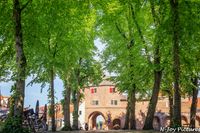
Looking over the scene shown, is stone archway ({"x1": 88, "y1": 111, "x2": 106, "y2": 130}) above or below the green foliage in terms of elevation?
above

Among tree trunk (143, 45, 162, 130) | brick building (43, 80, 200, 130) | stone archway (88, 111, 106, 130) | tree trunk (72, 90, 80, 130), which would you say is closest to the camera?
tree trunk (143, 45, 162, 130)

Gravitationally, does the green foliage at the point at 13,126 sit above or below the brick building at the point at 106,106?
below

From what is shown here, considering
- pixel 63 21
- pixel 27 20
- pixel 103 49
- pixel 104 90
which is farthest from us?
pixel 104 90

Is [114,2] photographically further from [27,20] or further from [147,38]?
[27,20]

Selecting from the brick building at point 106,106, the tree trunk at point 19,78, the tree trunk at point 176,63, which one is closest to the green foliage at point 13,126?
the tree trunk at point 19,78

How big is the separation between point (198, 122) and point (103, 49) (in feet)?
149

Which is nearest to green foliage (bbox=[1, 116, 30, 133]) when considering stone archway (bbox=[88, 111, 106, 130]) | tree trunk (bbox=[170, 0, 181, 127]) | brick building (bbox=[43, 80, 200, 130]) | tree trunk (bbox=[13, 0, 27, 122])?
tree trunk (bbox=[13, 0, 27, 122])

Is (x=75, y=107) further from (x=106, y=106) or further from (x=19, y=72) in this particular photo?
(x=106, y=106)

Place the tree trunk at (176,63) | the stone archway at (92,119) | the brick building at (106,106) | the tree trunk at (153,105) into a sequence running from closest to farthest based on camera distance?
1. the tree trunk at (176,63)
2. the tree trunk at (153,105)
3. the brick building at (106,106)
4. the stone archway at (92,119)

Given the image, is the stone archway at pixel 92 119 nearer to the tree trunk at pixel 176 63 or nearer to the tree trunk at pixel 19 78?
the tree trunk at pixel 176 63

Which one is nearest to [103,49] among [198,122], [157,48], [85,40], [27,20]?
[85,40]

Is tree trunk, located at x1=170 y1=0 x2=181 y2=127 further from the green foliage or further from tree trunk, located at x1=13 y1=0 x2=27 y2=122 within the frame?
tree trunk, located at x1=13 y1=0 x2=27 y2=122

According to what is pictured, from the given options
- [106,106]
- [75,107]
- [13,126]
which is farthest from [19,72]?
[106,106]

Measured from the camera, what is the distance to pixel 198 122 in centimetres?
8094
